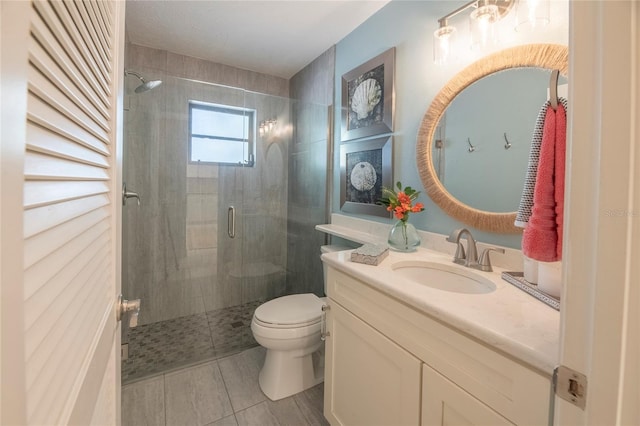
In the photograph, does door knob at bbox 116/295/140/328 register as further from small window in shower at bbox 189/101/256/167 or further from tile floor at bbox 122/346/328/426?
small window in shower at bbox 189/101/256/167

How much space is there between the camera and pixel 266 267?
2.50m

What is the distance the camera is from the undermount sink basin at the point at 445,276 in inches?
41.6

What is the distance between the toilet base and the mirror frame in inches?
45.9

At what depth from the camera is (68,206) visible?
1.26 feet

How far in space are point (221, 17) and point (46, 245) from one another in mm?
2053

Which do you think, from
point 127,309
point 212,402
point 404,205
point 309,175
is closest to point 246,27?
point 309,175

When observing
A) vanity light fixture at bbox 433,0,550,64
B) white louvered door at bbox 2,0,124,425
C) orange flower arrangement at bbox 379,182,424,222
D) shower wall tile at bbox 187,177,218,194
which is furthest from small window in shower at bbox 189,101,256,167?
white louvered door at bbox 2,0,124,425

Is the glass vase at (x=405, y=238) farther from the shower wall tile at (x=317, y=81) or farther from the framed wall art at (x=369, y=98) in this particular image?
the shower wall tile at (x=317, y=81)

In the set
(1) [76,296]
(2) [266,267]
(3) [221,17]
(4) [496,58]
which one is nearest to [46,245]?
(1) [76,296]

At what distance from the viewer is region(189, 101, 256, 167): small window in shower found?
2166mm

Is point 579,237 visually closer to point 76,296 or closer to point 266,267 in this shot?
point 76,296

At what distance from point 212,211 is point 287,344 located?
4.21 ft

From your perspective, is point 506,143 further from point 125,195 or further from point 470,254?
point 125,195

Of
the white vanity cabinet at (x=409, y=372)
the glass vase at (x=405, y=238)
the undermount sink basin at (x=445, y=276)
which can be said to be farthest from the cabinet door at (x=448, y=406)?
the glass vase at (x=405, y=238)
